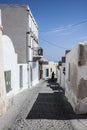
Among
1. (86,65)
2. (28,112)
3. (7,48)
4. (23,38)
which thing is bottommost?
(28,112)

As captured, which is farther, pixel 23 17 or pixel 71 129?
pixel 23 17

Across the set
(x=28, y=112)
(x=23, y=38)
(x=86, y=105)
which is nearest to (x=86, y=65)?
(x=86, y=105)

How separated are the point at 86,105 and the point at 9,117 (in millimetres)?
3423

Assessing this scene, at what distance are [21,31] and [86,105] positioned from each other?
1851 centimetres

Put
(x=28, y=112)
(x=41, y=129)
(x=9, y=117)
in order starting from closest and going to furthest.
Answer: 1. (x=41, y=129)
2. (x=9, y=117)
3. (x=28, y=112)

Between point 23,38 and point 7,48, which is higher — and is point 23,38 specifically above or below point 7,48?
above

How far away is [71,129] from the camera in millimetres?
9734

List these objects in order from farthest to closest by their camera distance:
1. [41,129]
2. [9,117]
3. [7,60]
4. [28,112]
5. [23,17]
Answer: [23,17], [7,60], [28,112], [9,117], [41,129]

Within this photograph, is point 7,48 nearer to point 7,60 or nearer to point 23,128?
point 7,60

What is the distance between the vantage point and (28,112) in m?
13.2

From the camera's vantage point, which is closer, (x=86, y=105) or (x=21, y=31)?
(x=86, y=105)

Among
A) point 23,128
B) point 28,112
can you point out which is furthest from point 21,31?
point 23,128

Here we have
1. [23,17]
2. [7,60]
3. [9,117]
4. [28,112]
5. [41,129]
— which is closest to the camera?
[41,129]

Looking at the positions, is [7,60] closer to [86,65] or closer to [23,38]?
[86,65]
